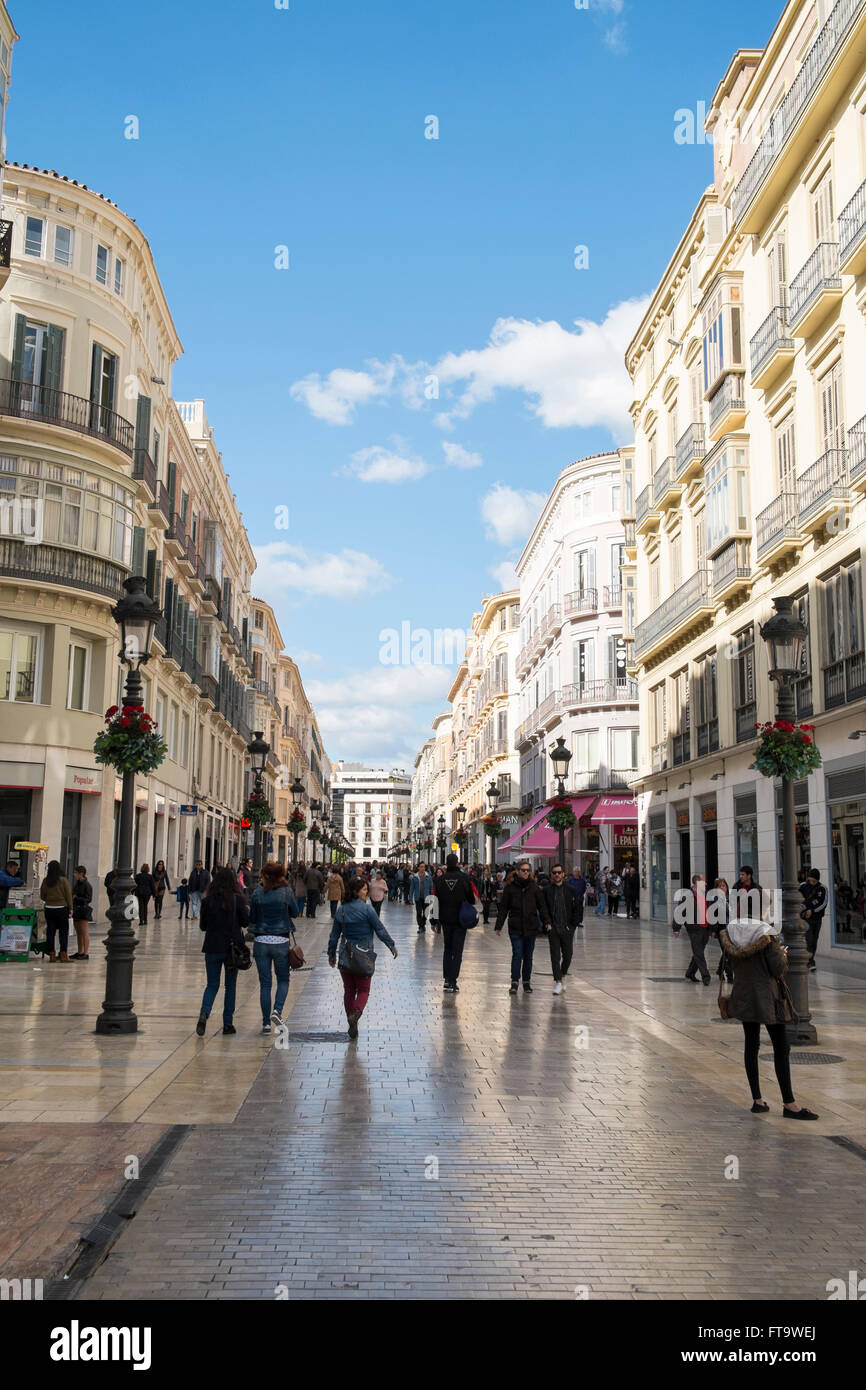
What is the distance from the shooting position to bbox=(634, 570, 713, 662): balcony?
1184 inches

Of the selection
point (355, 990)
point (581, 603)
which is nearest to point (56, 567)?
point (355, 990)

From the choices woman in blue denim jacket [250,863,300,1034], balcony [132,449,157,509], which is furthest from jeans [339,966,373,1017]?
balcony [132,449,157,509]

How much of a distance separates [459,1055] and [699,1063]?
2122 millimetres

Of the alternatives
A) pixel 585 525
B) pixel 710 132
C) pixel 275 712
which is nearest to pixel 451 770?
pixel 275 712

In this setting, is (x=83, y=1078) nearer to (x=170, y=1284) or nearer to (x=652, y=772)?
(x=170, y=1284)

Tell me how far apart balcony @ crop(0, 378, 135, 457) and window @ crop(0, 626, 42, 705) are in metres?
5.01

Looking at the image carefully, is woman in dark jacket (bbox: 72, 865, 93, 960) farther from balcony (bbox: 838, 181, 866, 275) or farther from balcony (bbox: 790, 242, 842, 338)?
balcony (bbox: 838, 181, 866, 275)

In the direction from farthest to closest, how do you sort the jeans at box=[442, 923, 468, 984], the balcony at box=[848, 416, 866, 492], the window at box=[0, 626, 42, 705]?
1. the window at box=[0, 626, 42, 705]
2. the balcony at box=[848, 416, 866, 492]
3. the jeans at box=[442, 923, 468, 984]

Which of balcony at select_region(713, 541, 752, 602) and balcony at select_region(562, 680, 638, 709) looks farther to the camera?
balcony at select_region(562, 680, 638, 709)

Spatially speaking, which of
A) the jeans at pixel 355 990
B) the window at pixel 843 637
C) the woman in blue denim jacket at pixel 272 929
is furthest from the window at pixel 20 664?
the jeans at pixel 355 990

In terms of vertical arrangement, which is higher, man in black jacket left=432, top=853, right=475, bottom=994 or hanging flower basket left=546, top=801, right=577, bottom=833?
hanging flower basket left=546, top=801, right=577, bottom=833

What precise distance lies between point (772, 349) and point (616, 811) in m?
25.5

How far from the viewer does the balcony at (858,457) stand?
20109 mm

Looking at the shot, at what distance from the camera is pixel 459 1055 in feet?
34.9
